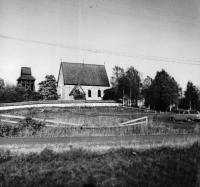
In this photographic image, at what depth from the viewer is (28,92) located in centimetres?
5384

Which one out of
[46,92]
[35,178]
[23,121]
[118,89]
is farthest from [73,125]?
[46,92]

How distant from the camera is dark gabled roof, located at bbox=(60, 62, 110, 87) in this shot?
197ft

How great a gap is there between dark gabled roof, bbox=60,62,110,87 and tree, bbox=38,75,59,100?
3.80 metres

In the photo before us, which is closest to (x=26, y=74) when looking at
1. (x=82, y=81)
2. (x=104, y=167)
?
(x=82, y=81)

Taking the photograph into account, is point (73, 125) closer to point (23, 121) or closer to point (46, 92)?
point (23, 121)

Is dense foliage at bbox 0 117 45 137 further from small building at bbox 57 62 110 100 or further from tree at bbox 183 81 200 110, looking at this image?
tree at bbox 183 81 200 110

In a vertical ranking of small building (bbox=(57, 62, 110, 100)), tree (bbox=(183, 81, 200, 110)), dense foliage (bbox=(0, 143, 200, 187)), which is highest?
small building (bbox=(57, 62, 110, 100))

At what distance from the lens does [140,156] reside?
266 inches

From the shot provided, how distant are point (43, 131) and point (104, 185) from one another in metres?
8.19

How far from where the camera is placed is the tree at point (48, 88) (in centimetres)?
5644

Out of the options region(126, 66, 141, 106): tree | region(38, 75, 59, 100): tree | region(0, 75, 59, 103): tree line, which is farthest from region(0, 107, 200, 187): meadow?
region(38, 75, 59, 100): tree

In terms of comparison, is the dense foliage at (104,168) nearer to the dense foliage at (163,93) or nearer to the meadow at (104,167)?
the meadow at (104,167)

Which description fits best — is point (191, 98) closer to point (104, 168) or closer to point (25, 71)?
point (104, 168)

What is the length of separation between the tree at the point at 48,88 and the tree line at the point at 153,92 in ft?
51.8
